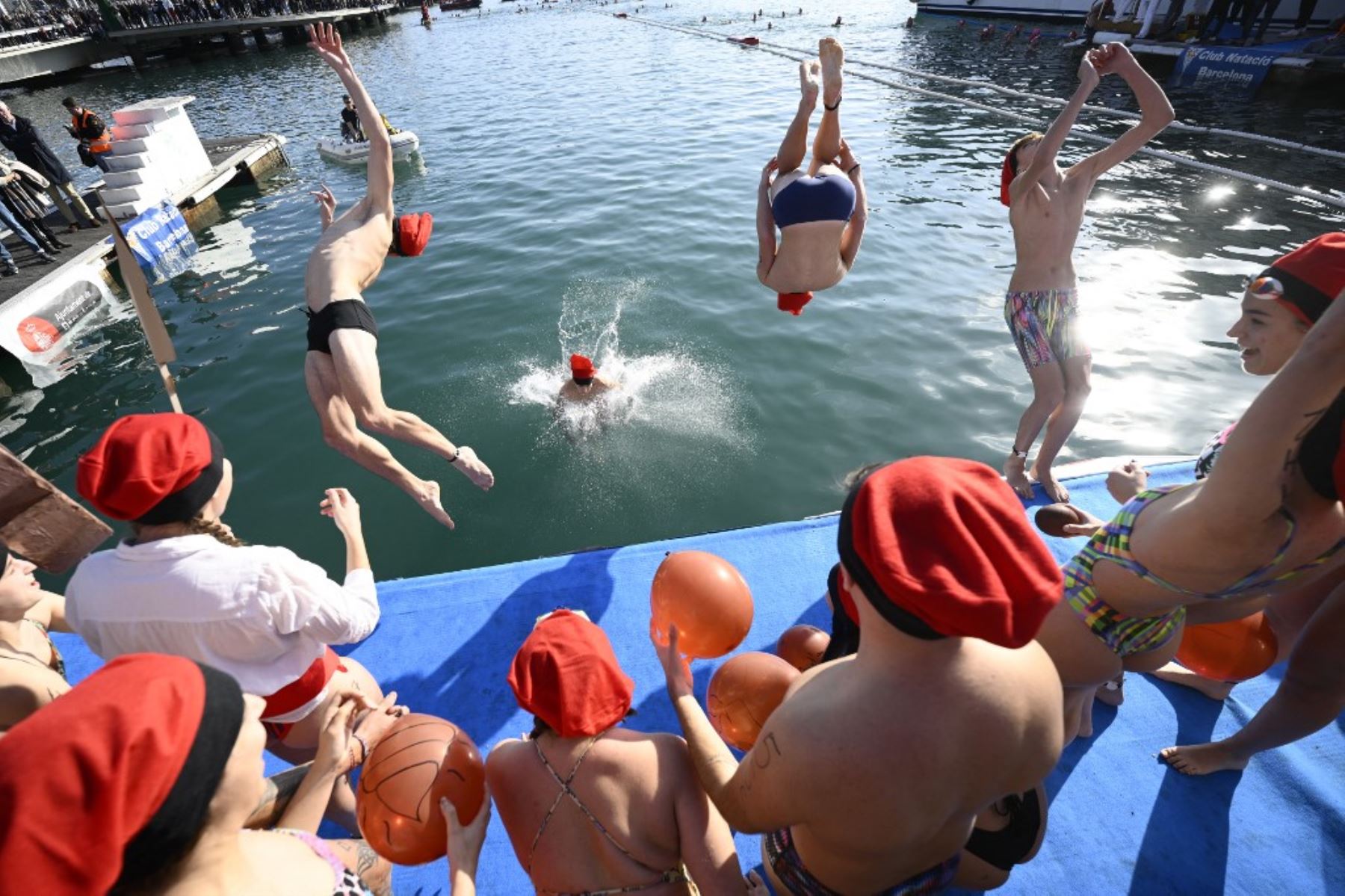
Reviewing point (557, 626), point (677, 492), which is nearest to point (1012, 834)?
point (557, 626)

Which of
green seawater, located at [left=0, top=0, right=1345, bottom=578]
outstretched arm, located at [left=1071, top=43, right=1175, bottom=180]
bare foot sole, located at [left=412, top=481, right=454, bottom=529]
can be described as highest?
outstretched arm, located at [left=1071, top=43, right=1175, bottom=180]

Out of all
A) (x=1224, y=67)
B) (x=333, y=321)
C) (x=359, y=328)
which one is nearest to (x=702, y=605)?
(x=359, y=328)

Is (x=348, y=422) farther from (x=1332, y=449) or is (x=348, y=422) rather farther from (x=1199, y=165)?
(x=1199, y=165)

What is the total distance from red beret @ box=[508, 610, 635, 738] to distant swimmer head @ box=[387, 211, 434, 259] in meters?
3.93

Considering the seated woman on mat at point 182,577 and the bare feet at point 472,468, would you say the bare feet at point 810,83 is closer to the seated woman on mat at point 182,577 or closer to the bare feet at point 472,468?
the bare feet at point 472,468

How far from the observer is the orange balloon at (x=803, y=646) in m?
3.29

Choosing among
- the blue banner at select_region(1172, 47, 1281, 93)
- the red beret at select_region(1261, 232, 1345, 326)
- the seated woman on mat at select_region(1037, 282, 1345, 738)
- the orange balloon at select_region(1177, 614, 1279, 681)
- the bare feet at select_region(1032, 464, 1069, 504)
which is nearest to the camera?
the seated woman on mat at select_region(1037, 282, 1345, 738)

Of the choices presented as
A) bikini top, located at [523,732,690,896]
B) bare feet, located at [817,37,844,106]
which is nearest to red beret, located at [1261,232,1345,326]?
bare feet, located at [817,37,844,106]

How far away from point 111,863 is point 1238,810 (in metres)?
4.36

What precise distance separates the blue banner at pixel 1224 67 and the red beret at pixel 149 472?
31184 mm

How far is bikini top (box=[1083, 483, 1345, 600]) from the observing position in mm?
2068

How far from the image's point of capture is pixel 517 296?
31.8 ft

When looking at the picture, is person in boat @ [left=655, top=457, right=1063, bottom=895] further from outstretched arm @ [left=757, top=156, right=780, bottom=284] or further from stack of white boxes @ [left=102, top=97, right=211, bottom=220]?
stack of white boxes @ [left=102, top=97, right=211, bottom=220]

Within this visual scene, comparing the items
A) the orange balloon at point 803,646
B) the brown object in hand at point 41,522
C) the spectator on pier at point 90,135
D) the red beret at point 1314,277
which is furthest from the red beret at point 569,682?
the spectator on pier at point 90,135
